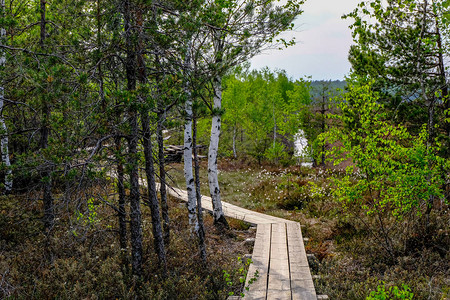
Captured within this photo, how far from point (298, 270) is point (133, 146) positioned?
4.30 metres

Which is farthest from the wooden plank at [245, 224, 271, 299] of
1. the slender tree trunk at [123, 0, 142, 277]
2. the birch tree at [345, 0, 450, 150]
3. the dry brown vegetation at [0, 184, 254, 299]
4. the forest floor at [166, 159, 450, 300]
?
the birch tree at [345, 0, 450, 150]

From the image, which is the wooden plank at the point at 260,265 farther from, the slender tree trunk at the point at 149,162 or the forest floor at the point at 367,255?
the slender tree trunk at the point at 149,162

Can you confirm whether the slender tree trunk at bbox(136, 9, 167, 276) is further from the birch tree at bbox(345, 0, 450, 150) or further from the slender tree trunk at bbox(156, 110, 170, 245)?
the birch tree at bbox(345, 0, 450, 150)

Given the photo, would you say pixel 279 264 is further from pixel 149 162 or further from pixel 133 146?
pixel 133 146

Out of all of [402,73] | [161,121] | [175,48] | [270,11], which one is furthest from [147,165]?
[402,73]

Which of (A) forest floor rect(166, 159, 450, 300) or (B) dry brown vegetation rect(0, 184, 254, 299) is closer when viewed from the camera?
(B) dry brown vegetation rect(0, 184, 254, 299)

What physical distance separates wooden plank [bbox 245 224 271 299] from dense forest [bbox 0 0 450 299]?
0.42 meters

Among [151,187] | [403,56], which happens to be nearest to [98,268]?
[151,187]

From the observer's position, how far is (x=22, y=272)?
650 cm

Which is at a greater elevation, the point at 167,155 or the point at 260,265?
the point at 167,155

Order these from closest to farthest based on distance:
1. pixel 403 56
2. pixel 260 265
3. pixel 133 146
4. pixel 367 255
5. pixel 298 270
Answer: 1. pixel 133 146
2. pixel 298 270
3. pixel 260 265
4. pixel 367 255
5. pixel 403 56

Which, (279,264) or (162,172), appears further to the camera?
(162,172)

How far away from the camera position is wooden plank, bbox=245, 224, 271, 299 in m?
5.54

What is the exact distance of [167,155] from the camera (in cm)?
784
